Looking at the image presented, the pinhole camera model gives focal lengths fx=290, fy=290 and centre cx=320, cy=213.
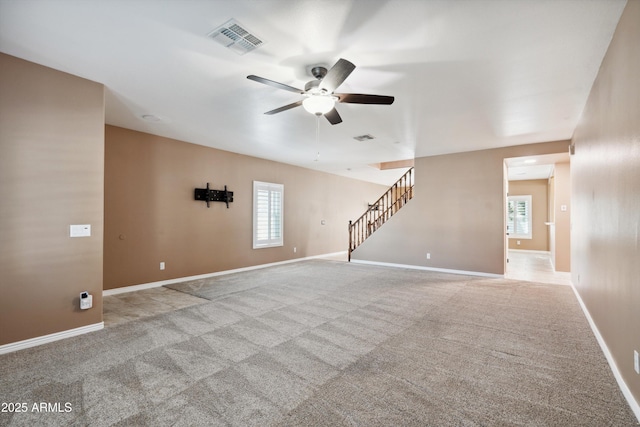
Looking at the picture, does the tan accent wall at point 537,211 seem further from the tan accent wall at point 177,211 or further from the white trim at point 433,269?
the tan accent wall at point 177,211

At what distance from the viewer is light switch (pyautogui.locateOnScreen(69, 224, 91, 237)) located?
3.16 meters

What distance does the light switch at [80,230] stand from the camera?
3.16m

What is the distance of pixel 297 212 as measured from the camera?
851 cm

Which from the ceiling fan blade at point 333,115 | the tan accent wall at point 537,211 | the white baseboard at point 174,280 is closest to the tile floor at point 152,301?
the white baseboard at point 174,280

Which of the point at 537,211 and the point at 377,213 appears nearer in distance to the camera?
the point at 537,211

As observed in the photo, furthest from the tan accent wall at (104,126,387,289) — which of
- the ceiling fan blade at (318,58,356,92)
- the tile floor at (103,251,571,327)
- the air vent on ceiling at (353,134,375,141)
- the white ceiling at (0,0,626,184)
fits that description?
the ceiling fan blade at (318,58,356,92)

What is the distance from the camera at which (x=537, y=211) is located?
10.4m

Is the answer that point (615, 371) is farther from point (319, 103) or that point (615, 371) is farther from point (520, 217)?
point (520, 217)

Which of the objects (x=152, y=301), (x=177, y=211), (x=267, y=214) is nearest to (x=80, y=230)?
(x=152, y=301)

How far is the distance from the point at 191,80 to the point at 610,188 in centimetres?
426

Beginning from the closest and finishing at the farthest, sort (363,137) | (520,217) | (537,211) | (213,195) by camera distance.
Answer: (363,137)
(213,195)
(537,211)
(520,217)

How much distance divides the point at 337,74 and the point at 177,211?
15.0ft

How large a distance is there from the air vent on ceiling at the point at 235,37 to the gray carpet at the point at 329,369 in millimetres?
2836

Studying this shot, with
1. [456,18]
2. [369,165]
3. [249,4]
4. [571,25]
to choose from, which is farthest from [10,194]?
[369,165]
